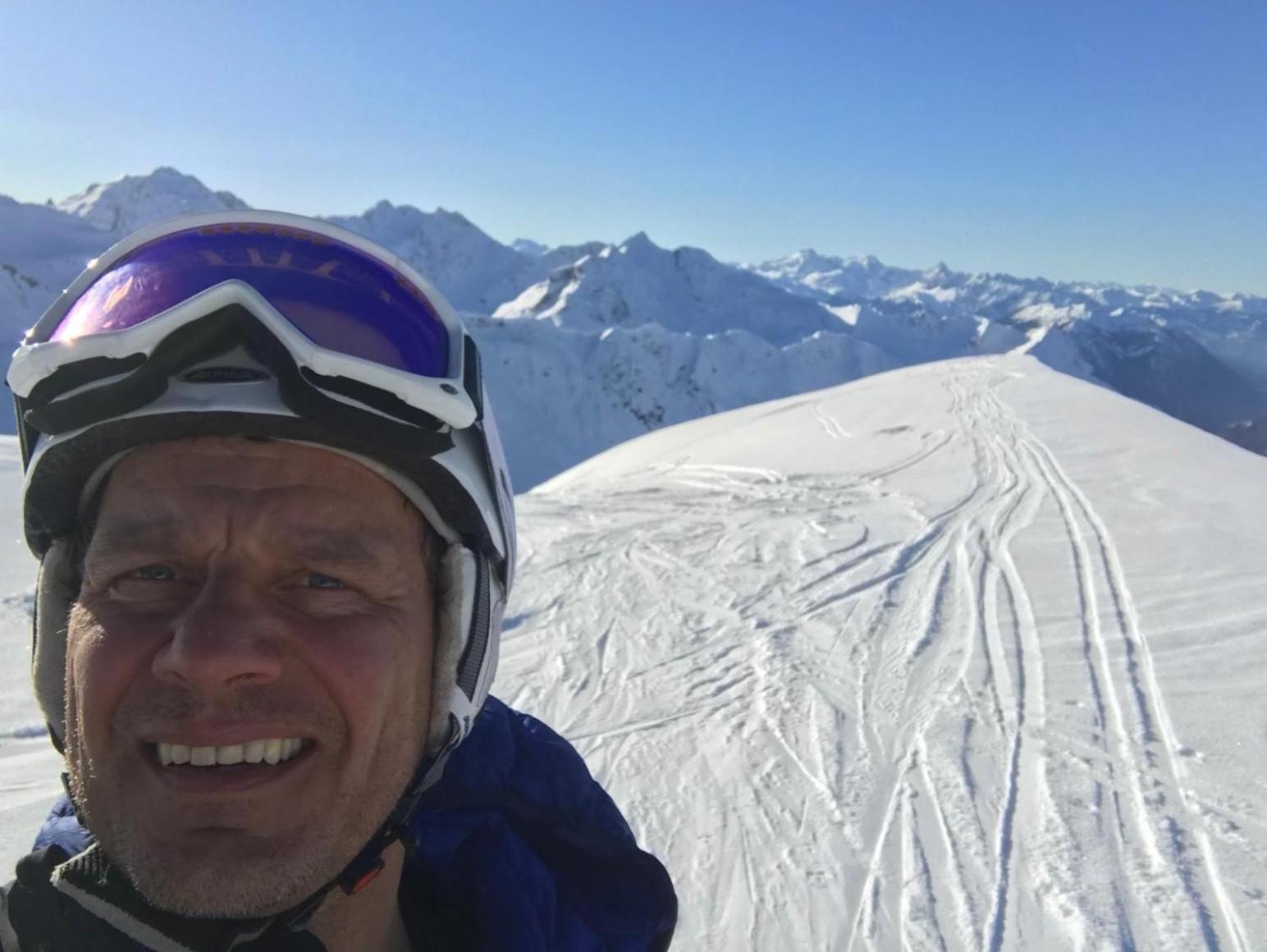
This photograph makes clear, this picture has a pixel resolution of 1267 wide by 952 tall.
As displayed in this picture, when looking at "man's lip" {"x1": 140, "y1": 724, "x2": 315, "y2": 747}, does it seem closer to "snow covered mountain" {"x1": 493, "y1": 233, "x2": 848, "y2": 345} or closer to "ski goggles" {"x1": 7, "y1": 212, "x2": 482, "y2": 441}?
"ski goggles" {"x1": 7, "y1": 212, "x2": 482, "y2": 441}

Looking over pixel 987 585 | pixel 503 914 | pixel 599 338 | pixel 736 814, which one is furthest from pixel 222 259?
pixel 599 338

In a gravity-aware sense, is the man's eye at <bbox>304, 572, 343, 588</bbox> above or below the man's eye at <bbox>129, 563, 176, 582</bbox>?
below

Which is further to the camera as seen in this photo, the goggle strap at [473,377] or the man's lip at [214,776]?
the goggle strap at [473,377]

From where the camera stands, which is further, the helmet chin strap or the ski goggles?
the ski goggles

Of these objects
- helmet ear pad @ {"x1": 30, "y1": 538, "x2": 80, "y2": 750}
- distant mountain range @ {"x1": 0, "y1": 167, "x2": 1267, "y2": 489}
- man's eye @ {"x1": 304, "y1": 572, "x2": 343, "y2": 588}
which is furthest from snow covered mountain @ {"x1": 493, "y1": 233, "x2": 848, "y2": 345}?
man's eye @ {"x1": 304, "y1": 572, "x2": 343, "y2": 588}

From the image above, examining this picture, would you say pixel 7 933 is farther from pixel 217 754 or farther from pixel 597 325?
pixel 597 325

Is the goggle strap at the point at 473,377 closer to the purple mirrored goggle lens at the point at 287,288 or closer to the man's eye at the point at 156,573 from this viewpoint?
the purple mirrored goggle lens at the point at 287,288

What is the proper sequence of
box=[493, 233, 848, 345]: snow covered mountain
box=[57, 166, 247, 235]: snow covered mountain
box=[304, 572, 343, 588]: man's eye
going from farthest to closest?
box=[57, 166, 247, 235]: snow covered mountain → box=[493, 233, 848, 345]: snow covered mountain → box=[304, 572, 343, 588]: man's eye

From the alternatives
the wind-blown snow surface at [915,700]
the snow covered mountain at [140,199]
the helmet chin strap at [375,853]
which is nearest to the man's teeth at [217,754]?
the helmet chin strap at [375,853]
